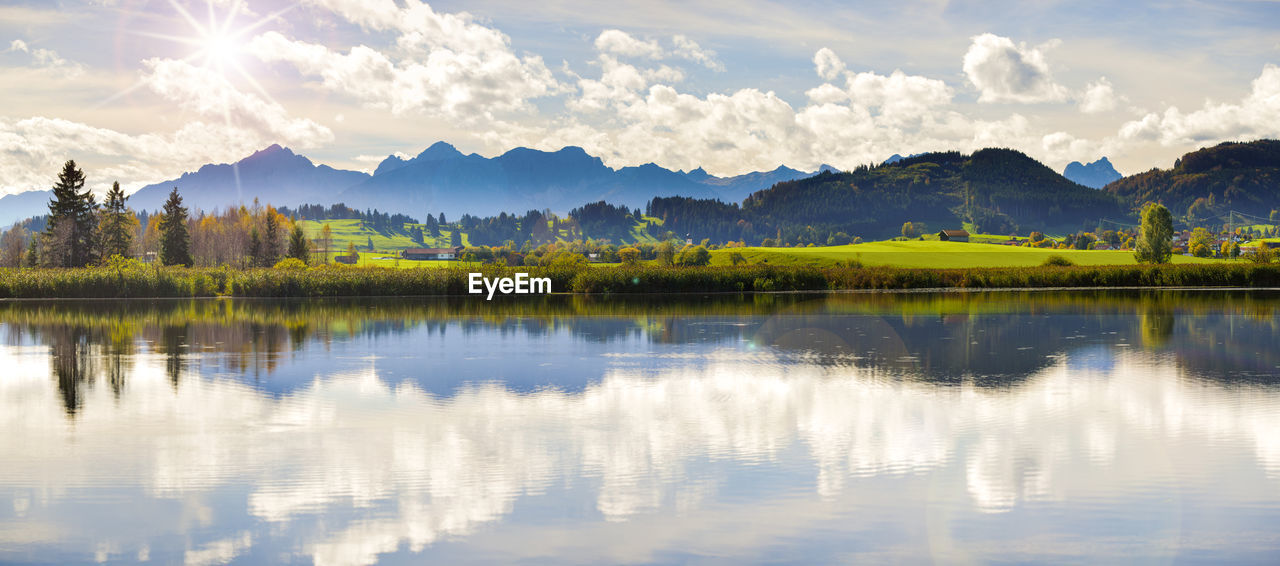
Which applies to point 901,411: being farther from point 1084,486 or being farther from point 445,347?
point 445,347

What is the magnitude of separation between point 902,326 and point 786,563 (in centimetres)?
2958

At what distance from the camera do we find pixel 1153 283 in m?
77.2

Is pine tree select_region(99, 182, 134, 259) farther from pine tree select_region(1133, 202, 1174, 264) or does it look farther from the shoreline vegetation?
pine tree select_region(1133, 202, 1174, 264)

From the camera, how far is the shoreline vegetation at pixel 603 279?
67000 millimetres

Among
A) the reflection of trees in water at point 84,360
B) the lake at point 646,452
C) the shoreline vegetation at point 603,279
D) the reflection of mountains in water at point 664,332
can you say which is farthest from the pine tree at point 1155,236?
the reflection of trees in water at point 84,360

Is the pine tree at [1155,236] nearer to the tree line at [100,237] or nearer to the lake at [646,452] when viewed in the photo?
the lake at [646,452]

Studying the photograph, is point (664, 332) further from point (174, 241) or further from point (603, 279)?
point (174, 241)

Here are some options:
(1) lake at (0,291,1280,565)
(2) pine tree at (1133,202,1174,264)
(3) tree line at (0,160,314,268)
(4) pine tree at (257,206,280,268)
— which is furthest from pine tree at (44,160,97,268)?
(2) pine tree at (1133,202,1174,264)

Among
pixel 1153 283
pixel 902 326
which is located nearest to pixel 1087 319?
pixel 902 326

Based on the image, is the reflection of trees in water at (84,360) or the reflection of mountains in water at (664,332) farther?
the reflection of mountains in water at (664,332)

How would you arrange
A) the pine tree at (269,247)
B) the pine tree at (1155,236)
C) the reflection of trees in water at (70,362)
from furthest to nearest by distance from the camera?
1. the pine tree at (269,247)
2. the pine tree at (1155,236)
3. the reflection of trees in water at (70,362)

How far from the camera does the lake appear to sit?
10312mm

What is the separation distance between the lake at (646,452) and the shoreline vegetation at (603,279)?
3716cm

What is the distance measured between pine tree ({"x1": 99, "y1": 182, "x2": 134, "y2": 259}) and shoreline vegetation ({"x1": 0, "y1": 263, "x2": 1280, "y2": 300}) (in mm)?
44456
